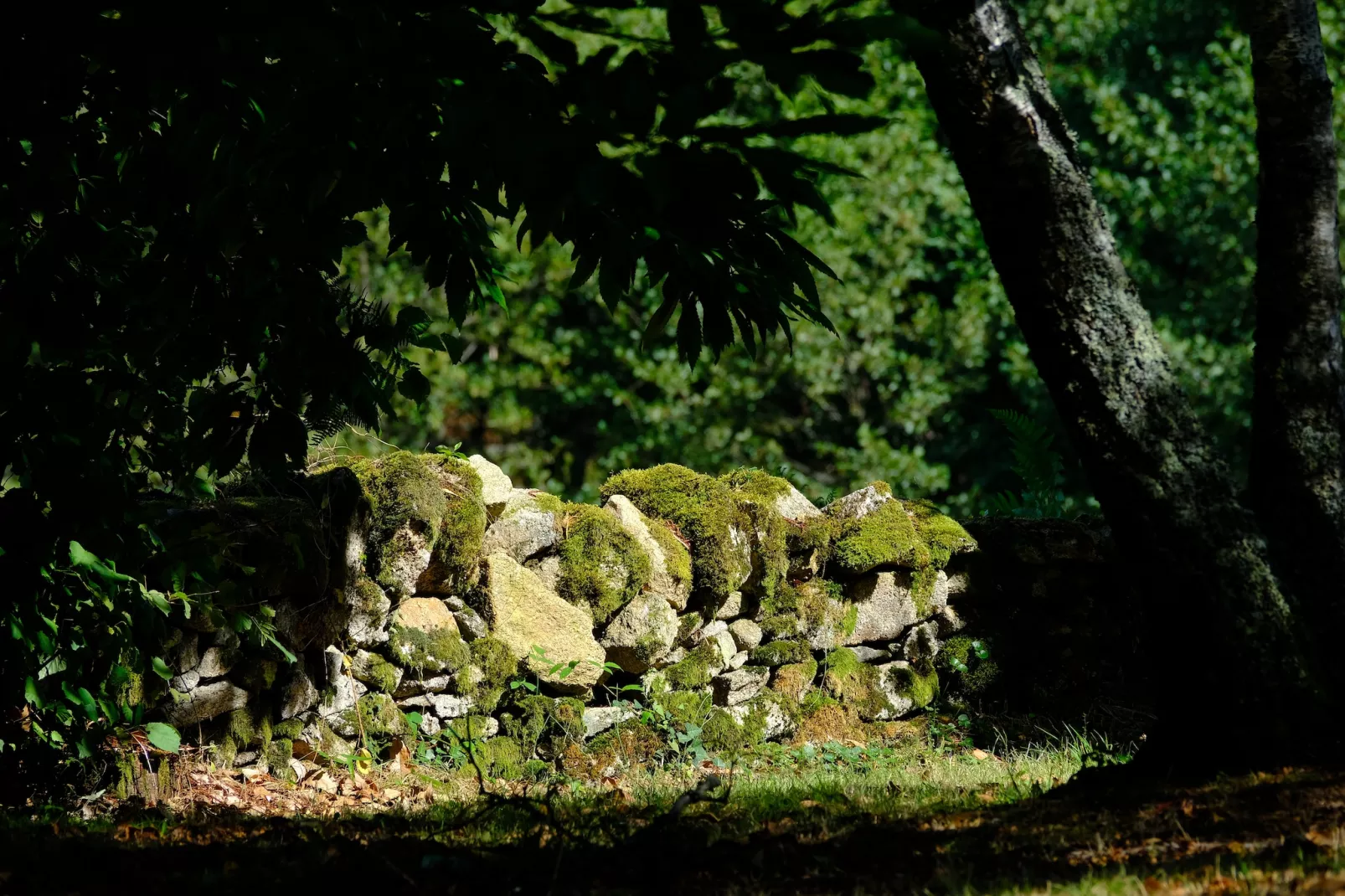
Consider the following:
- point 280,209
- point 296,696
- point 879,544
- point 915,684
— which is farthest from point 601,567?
point 280,209

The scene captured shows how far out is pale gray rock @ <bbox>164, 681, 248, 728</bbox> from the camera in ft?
14.3

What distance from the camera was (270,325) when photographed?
10.2 feet

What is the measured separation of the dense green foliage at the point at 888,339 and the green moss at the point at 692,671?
A: 21.4ft

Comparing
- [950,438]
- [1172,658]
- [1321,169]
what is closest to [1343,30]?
[950,438]

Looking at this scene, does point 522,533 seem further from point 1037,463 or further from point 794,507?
point 1037,463

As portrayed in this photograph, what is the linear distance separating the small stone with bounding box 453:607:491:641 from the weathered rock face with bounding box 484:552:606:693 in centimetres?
6

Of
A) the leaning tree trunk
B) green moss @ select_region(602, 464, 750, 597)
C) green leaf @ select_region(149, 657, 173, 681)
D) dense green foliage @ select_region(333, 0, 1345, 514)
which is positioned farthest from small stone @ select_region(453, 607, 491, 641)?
dense green foliage @ select_region(333, 0, 1345, 514)

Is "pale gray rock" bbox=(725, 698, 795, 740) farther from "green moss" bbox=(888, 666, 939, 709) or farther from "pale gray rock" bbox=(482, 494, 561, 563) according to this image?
"pale gray rock" bbox=(482, 494, 561, 563)

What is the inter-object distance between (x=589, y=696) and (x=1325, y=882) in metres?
4.01

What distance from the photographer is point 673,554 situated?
580 centimetres

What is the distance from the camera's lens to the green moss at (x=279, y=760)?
15.1 feet

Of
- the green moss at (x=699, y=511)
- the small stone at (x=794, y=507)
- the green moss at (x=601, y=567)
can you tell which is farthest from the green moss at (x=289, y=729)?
the small stone at (x=794, y=507)

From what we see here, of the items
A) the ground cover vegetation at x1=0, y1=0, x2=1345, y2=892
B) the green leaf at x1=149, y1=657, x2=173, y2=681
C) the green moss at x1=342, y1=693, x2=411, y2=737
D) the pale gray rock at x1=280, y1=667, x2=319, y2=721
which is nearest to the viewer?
the ground cover vegetation at x1=0, y1=0, x2=1345, y2=892

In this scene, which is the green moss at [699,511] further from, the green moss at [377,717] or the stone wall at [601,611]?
the green moss at [377,717]
